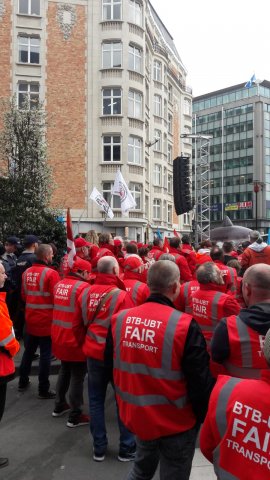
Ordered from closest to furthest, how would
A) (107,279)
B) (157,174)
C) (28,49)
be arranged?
(107,279) → (28,49) → (157,174)

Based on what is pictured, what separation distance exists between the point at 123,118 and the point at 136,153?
2465 millimetres

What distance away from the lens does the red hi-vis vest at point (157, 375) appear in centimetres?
284

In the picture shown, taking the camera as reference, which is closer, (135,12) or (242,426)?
(242,426)

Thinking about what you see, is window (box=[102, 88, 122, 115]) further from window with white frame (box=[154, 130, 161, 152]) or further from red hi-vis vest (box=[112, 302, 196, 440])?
red hi-vis vest (box=[112, 302, 196, 440])

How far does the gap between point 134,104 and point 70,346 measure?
2743 cm

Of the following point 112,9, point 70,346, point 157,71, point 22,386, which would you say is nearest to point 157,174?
point 157,71

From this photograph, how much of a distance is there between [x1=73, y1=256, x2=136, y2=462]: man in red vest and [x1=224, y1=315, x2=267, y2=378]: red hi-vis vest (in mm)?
1581

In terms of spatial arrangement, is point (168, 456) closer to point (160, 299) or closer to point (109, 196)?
point (160, 299)

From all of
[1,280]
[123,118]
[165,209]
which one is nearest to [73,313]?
[1,280]

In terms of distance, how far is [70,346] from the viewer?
498cm

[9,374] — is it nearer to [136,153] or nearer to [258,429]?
[258,429]

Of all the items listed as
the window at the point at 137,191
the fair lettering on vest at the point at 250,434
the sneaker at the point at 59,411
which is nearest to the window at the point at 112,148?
the window at the point at 137,191

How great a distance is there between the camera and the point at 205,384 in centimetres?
285

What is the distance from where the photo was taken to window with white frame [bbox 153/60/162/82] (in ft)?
131
